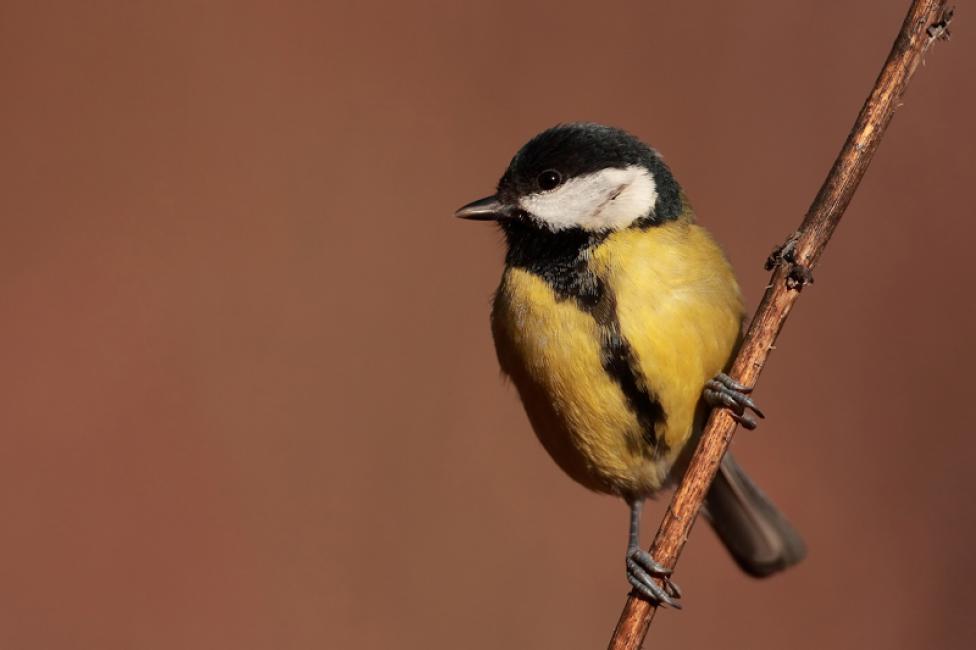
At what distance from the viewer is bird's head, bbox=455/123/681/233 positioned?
2223 millimetres

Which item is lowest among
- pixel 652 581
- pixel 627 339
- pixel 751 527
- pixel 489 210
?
pixel 652 581

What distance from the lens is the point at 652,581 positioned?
6.90 ft

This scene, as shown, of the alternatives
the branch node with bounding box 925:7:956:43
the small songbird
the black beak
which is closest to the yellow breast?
the small songbird

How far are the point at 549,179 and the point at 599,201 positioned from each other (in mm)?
127

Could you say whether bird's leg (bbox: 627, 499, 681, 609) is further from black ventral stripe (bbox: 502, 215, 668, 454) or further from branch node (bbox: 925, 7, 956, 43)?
branch node (bbox: 925, 7, 956, 43)

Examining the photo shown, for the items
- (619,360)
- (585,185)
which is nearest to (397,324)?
(585,185)

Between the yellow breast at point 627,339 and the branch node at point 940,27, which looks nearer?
the branch node at point 940,27

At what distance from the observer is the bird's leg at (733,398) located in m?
2.04

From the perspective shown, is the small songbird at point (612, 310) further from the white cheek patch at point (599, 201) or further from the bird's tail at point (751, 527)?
the bird's tail at point (751, 527)

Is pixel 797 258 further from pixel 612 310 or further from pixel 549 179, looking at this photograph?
pixel 549 179

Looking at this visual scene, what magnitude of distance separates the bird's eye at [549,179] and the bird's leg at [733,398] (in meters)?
0.53

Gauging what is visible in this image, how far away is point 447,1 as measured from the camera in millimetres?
4297

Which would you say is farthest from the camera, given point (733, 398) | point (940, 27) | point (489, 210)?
point (489, 210)

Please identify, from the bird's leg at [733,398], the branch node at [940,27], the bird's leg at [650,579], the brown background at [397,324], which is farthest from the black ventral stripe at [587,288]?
the brown background at [397,324]
